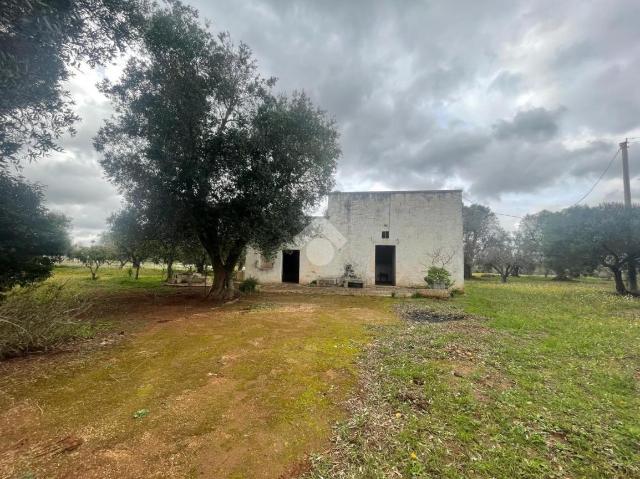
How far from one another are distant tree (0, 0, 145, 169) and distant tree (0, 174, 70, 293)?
→ 7.27ft

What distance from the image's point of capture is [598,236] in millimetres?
14062

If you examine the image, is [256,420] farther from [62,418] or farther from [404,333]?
[404,333]

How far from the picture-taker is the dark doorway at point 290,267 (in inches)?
800

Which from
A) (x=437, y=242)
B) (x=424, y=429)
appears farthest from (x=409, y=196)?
(x=424, y=429)

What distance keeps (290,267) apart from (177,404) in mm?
17355

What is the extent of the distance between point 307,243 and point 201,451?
16.3m

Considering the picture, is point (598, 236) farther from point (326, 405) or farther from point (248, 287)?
point (248, 287)

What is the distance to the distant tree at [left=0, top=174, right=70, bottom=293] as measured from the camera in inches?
312

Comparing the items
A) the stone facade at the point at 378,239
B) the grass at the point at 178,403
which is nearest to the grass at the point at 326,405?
the grass at the point at 178,403

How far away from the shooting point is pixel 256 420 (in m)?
3.30

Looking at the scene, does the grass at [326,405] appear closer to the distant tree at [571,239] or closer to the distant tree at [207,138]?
the distant tree at [207,138]

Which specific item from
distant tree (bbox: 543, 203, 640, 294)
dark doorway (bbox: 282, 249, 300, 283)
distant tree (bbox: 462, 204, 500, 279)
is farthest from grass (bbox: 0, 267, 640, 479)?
distant tree (bbox: 462, 204, 500, 279)

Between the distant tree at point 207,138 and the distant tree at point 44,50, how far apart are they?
269cm

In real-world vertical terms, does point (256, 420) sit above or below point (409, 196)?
below
